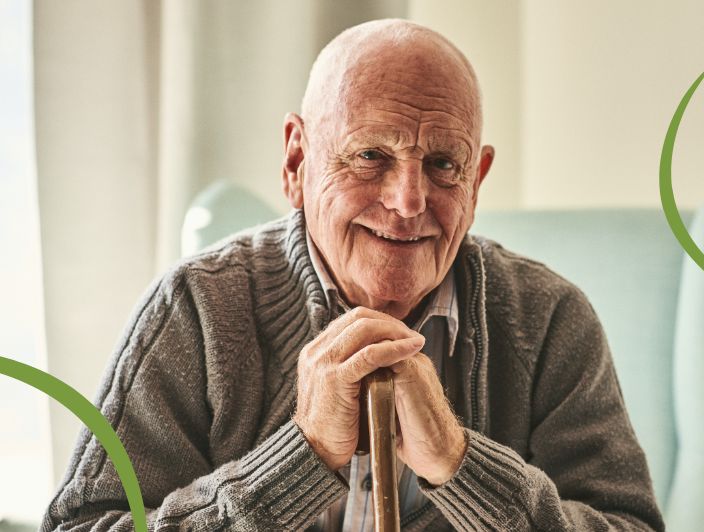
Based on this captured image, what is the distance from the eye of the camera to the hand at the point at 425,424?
2.57 feet

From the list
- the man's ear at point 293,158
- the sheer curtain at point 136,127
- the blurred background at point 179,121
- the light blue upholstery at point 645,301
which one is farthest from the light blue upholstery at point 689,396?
the sheer curtain at point 136,127

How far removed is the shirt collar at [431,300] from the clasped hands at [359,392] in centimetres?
21

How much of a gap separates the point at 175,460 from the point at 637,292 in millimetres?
818

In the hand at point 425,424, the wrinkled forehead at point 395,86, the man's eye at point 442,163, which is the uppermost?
the wrinkled forehead at point 395,86

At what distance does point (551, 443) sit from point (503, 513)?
0.24m

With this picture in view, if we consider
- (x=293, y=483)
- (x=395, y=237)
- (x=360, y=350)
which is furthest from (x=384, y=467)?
(x=395, y=237)

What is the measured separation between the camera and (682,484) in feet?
4.34

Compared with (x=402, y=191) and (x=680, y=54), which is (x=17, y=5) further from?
(x=680, y=54)

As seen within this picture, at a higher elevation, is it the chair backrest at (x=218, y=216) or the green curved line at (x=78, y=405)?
the green curved line at (x=78, y=405)

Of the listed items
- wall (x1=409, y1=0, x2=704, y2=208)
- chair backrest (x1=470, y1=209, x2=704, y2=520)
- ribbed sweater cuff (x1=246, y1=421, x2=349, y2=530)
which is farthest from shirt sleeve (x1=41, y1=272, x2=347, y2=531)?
wall (x1=409, y1=0, x2=704, y2=208)

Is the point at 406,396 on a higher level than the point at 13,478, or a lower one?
higher

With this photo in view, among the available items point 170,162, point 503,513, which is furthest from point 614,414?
point 170,162

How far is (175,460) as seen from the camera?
0.99m

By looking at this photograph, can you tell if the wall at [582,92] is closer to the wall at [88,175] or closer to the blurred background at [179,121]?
the blurred background at [179,121]
